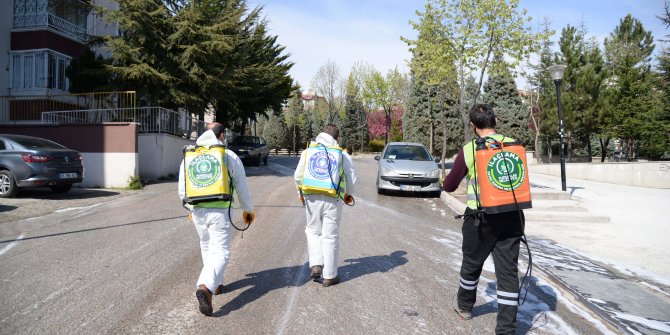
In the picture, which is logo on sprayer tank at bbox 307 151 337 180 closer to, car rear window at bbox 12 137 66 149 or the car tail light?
the car tail light

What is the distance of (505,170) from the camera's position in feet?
12.7

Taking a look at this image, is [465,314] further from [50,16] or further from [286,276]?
[50,16]

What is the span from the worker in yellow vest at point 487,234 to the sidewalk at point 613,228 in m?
3.53

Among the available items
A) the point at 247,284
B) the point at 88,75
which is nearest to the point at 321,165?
the point at 247,284

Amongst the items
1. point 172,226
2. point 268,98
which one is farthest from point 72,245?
point 268,98

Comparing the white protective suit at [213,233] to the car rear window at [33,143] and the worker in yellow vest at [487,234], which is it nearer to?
the worker in yellow vest at [487,234]

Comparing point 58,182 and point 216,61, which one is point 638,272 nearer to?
point 58,182

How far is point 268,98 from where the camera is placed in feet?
109

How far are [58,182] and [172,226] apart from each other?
196 inches

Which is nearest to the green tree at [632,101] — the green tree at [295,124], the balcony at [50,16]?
the balcony at [50,16]

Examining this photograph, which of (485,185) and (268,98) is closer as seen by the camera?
(485,185)

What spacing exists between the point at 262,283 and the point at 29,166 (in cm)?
899

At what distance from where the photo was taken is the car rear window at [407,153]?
1479 centimetres

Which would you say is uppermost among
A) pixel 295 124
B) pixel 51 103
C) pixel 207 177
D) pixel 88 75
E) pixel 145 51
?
pixel 295 124
